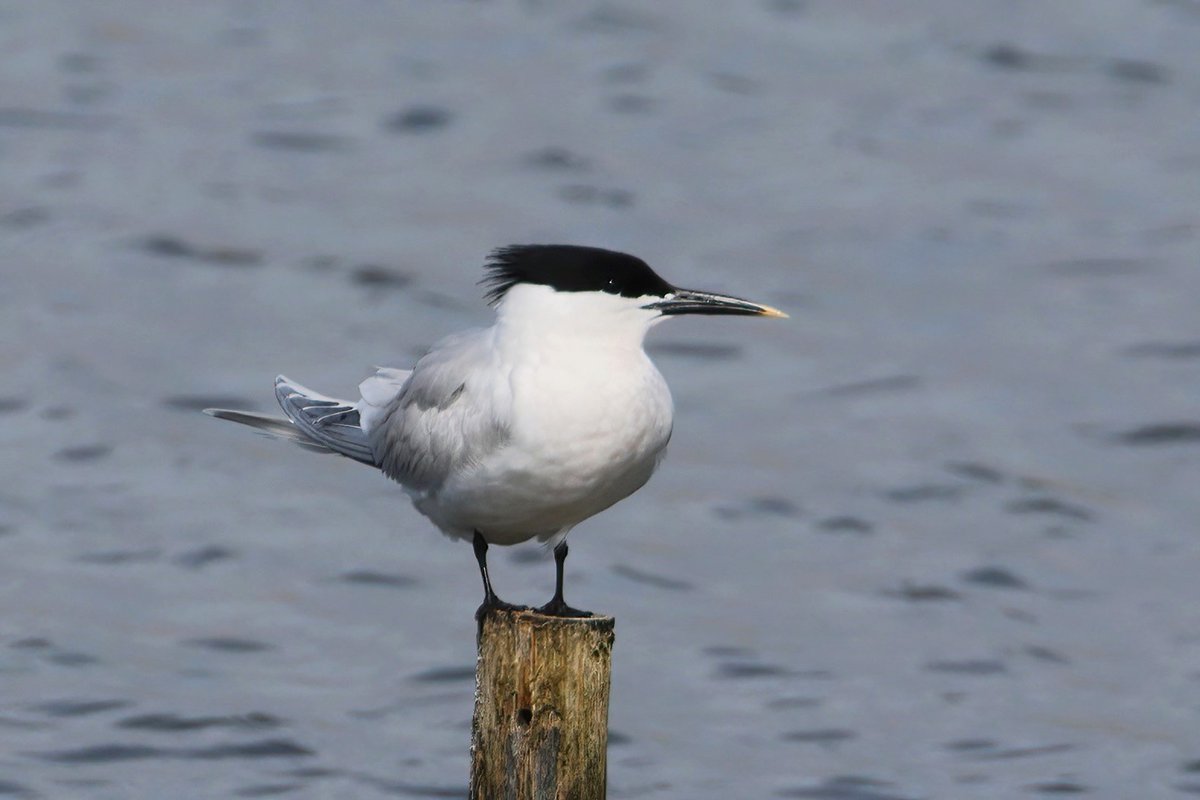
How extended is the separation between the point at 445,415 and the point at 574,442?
607mm

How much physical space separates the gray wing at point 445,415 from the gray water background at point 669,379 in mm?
4258

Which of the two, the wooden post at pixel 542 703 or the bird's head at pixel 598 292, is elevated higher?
the bird's head at pixel 598 292

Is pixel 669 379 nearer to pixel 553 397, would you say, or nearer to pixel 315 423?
pixel 315 423

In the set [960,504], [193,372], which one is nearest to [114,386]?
[193,372]

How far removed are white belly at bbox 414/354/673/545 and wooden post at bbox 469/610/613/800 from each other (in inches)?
13.2

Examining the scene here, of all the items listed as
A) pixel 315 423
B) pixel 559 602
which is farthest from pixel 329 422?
pixel 559 602

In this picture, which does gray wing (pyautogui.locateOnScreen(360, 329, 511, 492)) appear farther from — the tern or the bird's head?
the bird's head

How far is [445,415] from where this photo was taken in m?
6.05

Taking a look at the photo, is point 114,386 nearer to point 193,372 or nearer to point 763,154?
point 193,372

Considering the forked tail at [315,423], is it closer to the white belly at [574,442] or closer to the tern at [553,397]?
the tern at [553,397]

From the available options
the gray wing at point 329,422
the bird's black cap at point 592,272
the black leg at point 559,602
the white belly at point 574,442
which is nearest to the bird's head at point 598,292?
the bird's black cap at point 592,272

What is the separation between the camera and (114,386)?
621 inches

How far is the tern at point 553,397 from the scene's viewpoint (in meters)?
5.62

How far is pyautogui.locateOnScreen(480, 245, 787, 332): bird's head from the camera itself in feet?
18.8
